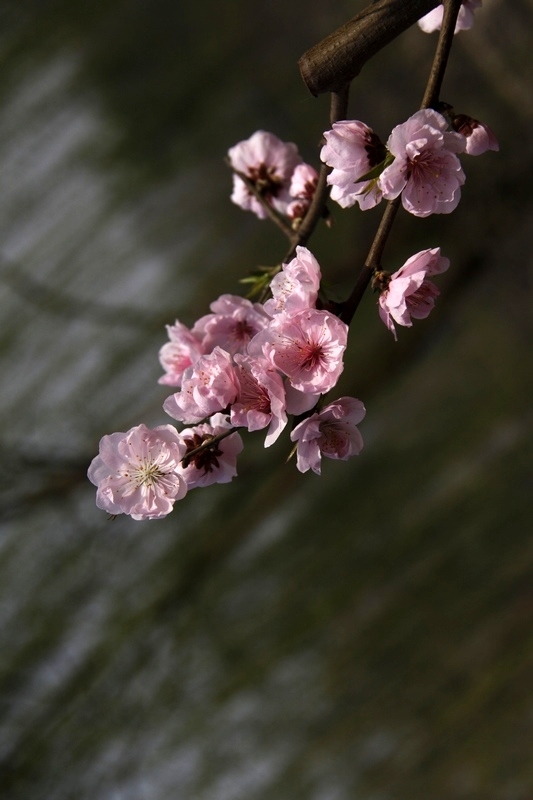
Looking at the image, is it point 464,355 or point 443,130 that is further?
point 464,355

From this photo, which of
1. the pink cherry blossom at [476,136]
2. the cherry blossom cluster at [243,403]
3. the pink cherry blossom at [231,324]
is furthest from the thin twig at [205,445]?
the pink cherry blossom at [476,136]

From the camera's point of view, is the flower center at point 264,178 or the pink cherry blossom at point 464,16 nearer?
the pink cherry blossom at point 464,16

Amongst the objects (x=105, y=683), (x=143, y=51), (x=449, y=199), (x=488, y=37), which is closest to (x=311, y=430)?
(x=449, y=199)

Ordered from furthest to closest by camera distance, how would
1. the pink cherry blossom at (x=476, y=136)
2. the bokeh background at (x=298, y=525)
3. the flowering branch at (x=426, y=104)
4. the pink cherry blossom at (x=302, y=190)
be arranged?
the bokeh background at (x=298, y=525), the pink cherry blossom at (x=302, y=190), the pink cherry blossom at (x=476, y=136), the flowering branch at (x=426, y=104)

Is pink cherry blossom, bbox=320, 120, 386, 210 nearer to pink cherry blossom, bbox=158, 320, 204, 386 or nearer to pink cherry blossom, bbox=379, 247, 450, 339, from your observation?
pink cherry blossom, bbox=379, 247, 450, 339

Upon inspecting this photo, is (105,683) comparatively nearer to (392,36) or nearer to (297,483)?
(297,483)

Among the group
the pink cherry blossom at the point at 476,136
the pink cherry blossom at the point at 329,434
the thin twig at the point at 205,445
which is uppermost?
the pink cherry blossom at the point at 476,136

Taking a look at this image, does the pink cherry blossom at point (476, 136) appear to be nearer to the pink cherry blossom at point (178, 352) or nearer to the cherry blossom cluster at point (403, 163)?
the cherry blossom cluster at point (403, 163)
